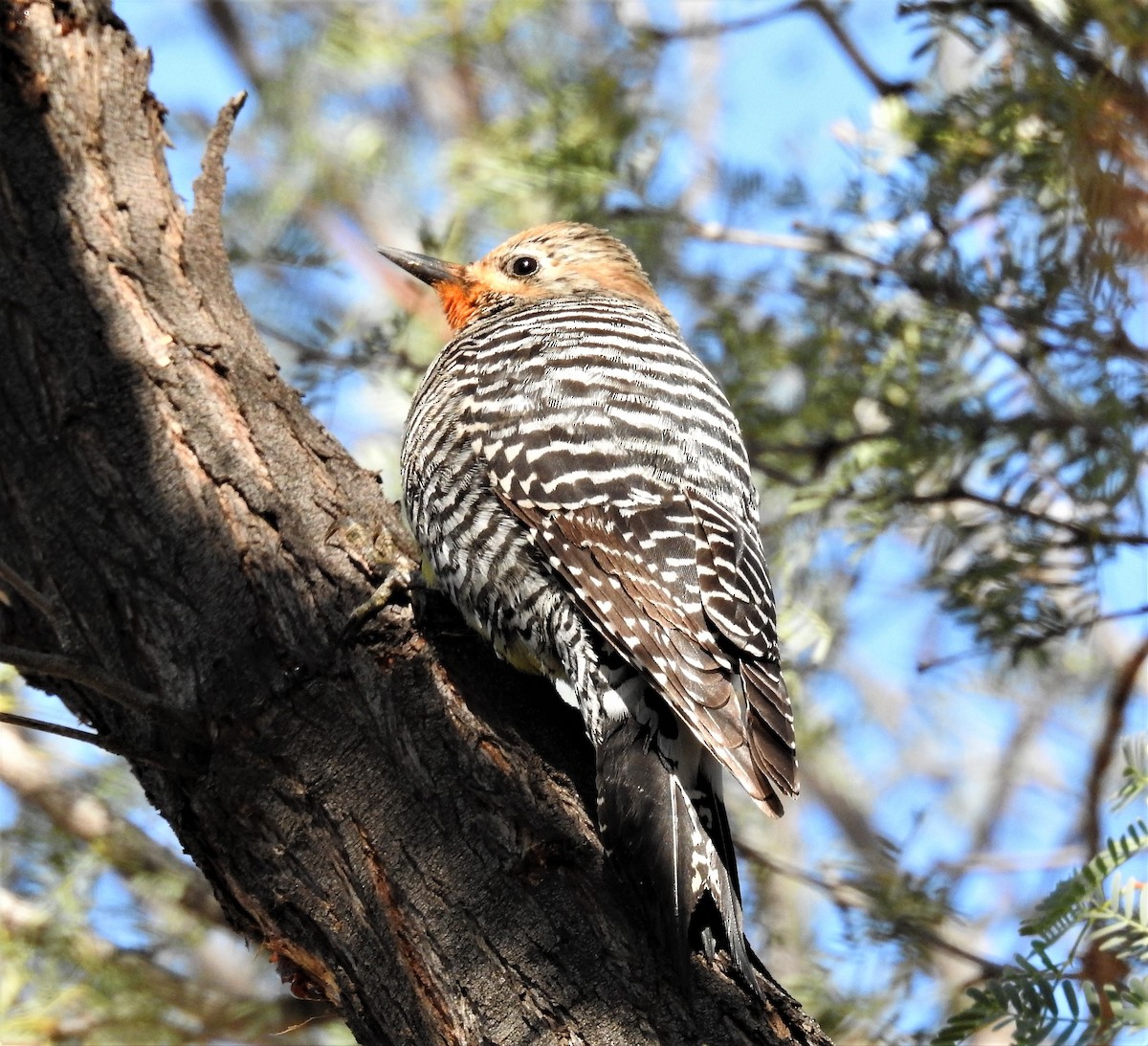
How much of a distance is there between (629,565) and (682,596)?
A: 0.14m

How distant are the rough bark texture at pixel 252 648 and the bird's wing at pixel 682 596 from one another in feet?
0.91

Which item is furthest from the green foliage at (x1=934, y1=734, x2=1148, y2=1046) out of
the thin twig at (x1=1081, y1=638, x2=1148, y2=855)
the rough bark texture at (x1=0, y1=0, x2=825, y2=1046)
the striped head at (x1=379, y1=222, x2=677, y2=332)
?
the striped head at (x1=379, y1=222, x2=677, y2=332)

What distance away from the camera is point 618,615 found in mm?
2969

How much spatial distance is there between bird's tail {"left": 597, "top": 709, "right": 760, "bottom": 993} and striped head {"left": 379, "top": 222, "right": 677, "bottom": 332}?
204 centimetres

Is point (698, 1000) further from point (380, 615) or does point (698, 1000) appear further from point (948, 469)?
point (948, 469)

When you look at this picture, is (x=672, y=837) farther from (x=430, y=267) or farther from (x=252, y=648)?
(x=430, y=267)

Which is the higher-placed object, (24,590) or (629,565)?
(629,565)

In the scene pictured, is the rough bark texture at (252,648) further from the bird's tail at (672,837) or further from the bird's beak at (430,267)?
the bird's beak at (430,267)

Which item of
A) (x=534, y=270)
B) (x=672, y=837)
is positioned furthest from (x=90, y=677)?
(x=534, y=270)

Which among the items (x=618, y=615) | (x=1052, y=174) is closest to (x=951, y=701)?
(x=1052, y=174)

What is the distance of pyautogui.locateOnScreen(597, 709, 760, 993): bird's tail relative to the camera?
2551 mm

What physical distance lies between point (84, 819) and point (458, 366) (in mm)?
2222

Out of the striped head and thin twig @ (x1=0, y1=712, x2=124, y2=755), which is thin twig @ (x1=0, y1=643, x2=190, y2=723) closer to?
thin twig @ (x1=0, y1=712, x2=124, y2=755)

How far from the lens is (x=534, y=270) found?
4586 mm
